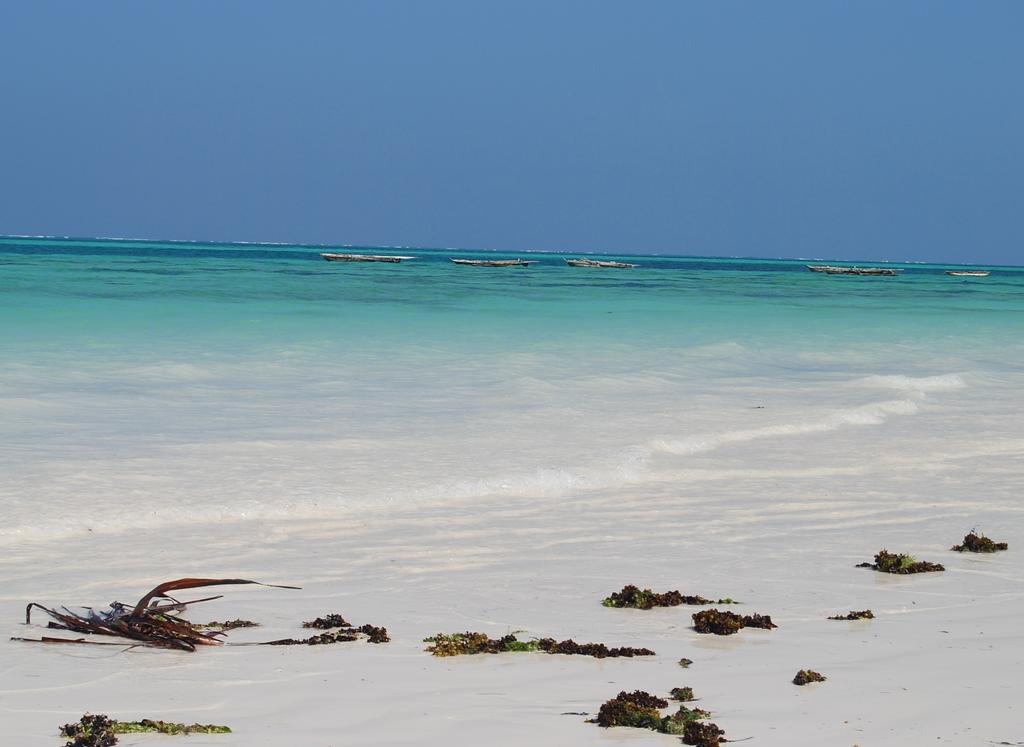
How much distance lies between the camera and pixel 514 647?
4.69 m

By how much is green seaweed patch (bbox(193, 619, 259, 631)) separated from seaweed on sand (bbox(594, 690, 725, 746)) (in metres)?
1.91

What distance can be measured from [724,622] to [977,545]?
260 centimetres

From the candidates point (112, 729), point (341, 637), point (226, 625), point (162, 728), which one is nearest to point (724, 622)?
Result: point (341, 637)

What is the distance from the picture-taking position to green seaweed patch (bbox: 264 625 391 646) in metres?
4.76

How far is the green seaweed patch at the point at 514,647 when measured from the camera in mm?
4629

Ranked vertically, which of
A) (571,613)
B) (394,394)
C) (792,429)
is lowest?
(571,613)

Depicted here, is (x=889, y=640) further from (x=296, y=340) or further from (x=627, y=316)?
(x=627, y=316)

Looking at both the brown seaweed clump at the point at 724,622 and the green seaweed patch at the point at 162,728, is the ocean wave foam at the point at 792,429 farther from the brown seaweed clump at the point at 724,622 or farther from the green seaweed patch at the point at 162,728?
the green seaweed patch at the point at 162,728

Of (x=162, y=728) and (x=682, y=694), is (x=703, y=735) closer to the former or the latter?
(x=682, y=694)

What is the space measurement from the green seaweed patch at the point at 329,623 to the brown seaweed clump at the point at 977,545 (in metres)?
3.84

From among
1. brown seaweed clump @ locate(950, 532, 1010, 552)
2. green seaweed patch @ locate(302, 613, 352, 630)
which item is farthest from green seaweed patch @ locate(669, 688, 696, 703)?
brown seaweed clump @ locate(950, 532, 1010, 552)

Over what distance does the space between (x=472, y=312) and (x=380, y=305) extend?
334 cm

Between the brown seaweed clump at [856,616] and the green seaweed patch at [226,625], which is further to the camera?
the brown seaweed clump at [856,616]

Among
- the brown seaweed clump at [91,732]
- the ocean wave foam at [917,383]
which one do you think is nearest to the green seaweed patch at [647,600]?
the brown seaweed clump at [91,732]
